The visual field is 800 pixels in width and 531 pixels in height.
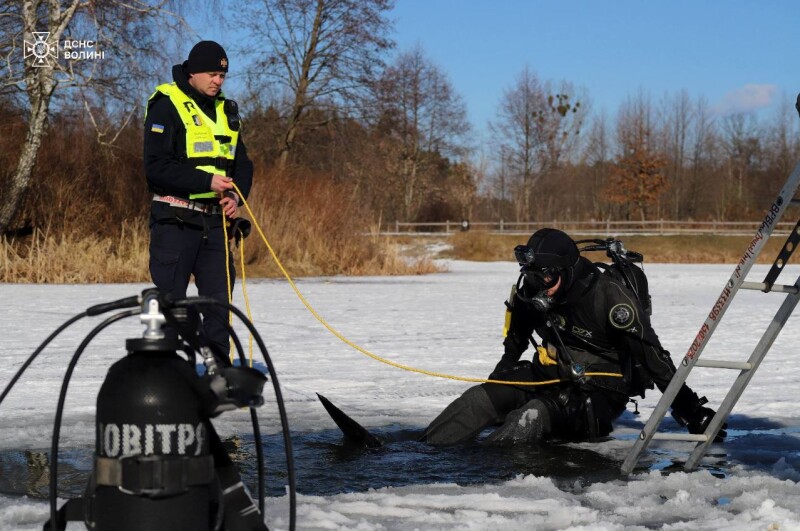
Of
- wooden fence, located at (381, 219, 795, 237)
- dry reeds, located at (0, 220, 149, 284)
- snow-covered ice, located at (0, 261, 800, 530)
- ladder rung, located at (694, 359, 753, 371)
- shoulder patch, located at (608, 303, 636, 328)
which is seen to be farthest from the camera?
wooden fence, located at (381, 219, 795, 237)

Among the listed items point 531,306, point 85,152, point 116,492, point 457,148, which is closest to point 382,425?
point 531,306

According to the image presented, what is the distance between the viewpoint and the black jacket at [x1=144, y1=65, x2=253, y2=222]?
462 cm

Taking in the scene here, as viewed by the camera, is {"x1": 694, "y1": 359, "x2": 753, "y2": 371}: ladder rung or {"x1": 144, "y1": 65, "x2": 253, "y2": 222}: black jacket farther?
{"x1": 144, "y1": 65, "x2": 253, "y2": 222}: black jacket

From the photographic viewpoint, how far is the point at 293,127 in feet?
88.1

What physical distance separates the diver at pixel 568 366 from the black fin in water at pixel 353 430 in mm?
326

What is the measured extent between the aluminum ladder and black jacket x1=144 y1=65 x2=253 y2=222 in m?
2.41

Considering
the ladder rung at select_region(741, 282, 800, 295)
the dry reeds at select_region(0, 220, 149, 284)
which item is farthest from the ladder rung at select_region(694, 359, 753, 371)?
the dry reeds at select_region(0, 220, 149, 284)

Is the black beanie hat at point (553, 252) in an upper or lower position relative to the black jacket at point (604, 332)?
upper

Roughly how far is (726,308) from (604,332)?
4.07ft

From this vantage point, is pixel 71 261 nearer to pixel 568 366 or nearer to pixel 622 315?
pixel 568 366

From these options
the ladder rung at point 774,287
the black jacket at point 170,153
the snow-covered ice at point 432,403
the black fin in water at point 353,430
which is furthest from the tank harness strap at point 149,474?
the black jacket at point 170,153

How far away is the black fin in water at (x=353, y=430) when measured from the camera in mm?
4465

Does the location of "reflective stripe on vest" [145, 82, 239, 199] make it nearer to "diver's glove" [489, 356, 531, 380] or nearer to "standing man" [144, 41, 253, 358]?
"standing man" [144, 41, 253, 358]

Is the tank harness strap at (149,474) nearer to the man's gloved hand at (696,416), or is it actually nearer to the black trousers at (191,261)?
the black trousers at (191,261)
